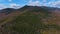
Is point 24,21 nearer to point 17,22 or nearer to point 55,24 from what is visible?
point 17,22

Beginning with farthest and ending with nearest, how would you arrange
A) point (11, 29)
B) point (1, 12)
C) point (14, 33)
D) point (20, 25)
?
point (1, 12) → point (20, 25) → point (11, 29) → point (14, 33)

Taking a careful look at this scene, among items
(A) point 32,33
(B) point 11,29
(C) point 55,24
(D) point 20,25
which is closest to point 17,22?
(D) point 20,25

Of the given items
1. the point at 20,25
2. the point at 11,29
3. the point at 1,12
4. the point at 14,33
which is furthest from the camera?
the point at 1,12

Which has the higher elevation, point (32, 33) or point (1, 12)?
point (1, 12)

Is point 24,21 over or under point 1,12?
under

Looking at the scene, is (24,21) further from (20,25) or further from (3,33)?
(3,33)

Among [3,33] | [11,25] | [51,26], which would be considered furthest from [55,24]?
[3,33]

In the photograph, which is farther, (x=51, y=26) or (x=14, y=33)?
(x=51, y=26)

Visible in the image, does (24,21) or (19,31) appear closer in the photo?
(19,31)
